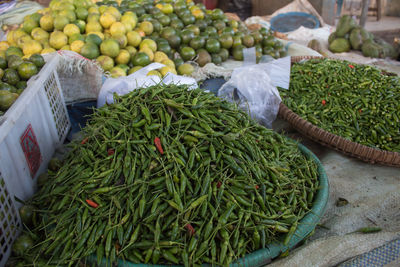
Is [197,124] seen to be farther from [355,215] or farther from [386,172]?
[386,172]

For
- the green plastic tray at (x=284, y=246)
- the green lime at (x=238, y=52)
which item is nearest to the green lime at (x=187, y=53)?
the green lime at (x=238, y=52)

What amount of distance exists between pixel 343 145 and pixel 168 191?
1602 millimetres

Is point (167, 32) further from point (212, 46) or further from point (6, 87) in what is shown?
point (6, 87)

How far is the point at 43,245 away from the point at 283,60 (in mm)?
2624

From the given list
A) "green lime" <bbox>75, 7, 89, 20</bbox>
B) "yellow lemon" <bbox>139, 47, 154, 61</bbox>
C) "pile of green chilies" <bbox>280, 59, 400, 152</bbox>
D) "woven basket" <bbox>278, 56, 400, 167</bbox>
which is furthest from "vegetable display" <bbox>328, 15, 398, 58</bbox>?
"green lime" <bbox>75, 7, 89, 20</bbox>

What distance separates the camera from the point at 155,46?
3.23m

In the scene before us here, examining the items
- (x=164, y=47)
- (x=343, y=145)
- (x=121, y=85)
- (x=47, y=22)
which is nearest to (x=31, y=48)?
(x=47, y=22)

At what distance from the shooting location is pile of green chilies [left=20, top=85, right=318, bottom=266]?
4.48 feet

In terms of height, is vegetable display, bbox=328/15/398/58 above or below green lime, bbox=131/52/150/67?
below

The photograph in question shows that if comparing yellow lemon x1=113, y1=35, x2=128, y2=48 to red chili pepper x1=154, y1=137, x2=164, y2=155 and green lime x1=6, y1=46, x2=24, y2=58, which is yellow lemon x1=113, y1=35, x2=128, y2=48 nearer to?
green lime x1=6, y1=46, x2=24, y2=58

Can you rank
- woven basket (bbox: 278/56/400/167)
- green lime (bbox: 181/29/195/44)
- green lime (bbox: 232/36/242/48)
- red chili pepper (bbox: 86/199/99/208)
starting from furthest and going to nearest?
green lime (bbox: 232/36/242/48)
green lime (bbox: 181/29/195/44)
woven basket (bbox: 278/56/400/167)
red chili pepper (bbox: 86/199/99/208)

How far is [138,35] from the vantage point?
10.6ft

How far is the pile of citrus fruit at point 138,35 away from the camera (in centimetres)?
293

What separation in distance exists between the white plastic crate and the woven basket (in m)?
1.92
